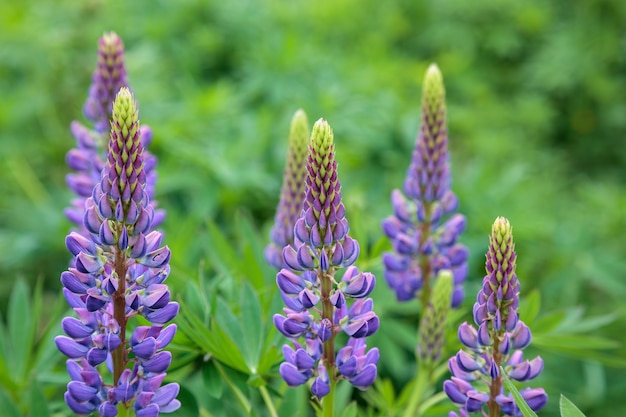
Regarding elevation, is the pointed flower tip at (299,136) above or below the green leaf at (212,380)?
above

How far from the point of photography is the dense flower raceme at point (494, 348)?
1354 millimetres

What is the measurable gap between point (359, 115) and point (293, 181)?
1641mm

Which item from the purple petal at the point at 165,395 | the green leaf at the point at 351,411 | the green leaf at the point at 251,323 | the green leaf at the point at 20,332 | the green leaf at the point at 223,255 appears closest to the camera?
the purple petal at the point at 165,395

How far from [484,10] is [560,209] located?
6.23ft

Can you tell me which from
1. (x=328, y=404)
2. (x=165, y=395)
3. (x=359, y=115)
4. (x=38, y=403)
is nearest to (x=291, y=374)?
(x=328, y=404)

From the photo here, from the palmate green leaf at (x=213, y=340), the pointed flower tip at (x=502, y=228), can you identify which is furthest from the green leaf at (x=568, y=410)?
the palmate green leaf at (x=213, y=340)

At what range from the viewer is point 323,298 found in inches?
55.2

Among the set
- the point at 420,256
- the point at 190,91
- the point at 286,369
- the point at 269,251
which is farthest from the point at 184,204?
the point at 286,369

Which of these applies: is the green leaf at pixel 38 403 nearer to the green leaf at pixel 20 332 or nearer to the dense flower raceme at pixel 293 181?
the green leaf at pixel 20 332

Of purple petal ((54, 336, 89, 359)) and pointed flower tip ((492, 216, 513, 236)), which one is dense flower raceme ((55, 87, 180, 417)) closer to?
purple petal ((54, 336, 89, 359))

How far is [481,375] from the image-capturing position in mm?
1473

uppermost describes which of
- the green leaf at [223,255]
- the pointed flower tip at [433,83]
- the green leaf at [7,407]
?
the pointed flower tip at [433,83]

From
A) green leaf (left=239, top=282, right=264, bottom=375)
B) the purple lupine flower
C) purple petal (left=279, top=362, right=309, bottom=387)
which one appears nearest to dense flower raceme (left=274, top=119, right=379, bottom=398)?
purple petal (left=279, top=362, right=309, bottom=387)

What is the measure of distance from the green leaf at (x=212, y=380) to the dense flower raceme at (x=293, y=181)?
346 millimetres
